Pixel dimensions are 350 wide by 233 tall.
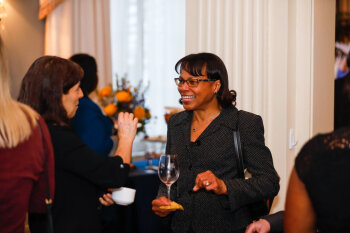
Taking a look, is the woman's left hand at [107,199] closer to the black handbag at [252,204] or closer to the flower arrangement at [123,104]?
the black handbag at [252,204]

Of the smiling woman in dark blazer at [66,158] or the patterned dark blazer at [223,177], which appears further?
the patterned dark blazer at [223,177]

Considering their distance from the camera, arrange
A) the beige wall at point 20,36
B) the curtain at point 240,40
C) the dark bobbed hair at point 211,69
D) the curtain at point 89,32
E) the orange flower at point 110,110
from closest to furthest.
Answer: the dark bobbed hair at point 211,69 < the curtain at point 240,40 < the orange flower at point 110,110 < the curtain at point 89,32 < the beige wall at point 20,36

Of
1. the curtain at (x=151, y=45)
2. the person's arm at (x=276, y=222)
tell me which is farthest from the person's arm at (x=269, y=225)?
the curtain at (x=151, y=45)

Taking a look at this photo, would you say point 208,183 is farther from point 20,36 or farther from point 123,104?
point 20,36

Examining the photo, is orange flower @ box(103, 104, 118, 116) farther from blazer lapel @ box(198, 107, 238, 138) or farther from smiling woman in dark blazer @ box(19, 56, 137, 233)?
smiling woman in dark blazer @ box(19, 56, 137, 233)

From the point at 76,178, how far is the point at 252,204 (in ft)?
2.89

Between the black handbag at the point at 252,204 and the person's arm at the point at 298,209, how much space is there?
25.3 inches

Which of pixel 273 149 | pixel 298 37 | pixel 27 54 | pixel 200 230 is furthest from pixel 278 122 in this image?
pixel 27 54

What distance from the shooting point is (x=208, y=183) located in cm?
169

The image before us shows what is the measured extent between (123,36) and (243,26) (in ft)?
9.27

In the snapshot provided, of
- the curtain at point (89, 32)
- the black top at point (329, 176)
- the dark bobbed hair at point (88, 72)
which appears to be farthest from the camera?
the curtain at point (89, 32)

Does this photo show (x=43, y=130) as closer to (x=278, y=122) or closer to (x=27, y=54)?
(x=278, y=122)

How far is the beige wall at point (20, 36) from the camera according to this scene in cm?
500

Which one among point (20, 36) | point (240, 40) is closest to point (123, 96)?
point (240, 40)
